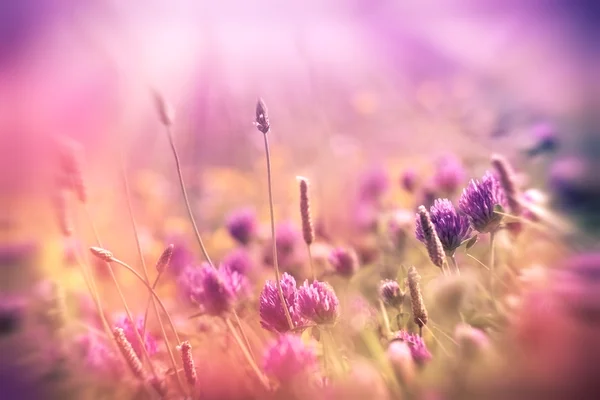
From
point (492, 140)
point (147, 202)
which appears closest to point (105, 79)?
point (147, 202)

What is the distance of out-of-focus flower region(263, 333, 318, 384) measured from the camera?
0.27 metres

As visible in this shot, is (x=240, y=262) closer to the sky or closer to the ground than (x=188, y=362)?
closer to the sky

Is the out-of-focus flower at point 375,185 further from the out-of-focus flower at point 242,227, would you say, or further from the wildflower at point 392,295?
the wildflower at point 392,295

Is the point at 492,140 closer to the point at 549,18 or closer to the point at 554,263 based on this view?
the point at 549,18

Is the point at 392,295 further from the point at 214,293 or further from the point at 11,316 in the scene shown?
the point at 11,316

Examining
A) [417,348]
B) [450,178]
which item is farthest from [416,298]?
[450,178]

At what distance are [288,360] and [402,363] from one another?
0.18ft

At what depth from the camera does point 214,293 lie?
11.2 inches

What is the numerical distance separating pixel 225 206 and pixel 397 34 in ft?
1.21

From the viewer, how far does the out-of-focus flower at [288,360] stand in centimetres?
27

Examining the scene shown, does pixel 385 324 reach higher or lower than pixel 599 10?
lower

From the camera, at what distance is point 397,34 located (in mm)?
540

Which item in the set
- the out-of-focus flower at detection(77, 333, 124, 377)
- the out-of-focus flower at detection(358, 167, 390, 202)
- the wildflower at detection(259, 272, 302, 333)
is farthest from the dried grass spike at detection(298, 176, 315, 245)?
the out-of-focus flower at detection(358, 167, 390, 202)

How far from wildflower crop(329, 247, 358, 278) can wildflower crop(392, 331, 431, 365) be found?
0.11m
